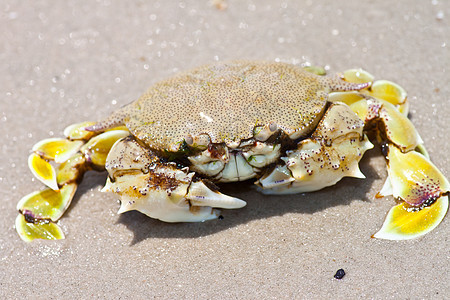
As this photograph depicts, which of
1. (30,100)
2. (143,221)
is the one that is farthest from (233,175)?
(30,100)

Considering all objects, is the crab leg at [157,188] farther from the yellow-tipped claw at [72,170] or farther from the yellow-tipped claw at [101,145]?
the yellow-tipped claw at [72,170]

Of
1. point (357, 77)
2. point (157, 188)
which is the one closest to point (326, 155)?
point (357, 77)

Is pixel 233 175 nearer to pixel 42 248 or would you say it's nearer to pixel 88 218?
pixel 88 218

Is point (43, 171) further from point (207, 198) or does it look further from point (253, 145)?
point (253, 145)

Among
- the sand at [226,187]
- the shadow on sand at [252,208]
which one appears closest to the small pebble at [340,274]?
the sand at [226,187]

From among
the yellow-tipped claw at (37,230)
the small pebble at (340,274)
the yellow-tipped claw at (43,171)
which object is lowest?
the yellow-tipped claw at (37,230)

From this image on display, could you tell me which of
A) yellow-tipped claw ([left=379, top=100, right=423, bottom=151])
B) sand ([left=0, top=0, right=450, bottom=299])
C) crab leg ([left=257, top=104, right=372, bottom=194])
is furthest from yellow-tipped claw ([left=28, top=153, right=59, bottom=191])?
yellow-tipped claw ([left=379, top=100, right=423, bottom=151])

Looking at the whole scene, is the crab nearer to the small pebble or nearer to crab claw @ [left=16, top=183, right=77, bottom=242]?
crab claw @ [left=16, top=183, right=77, bottom=242]
